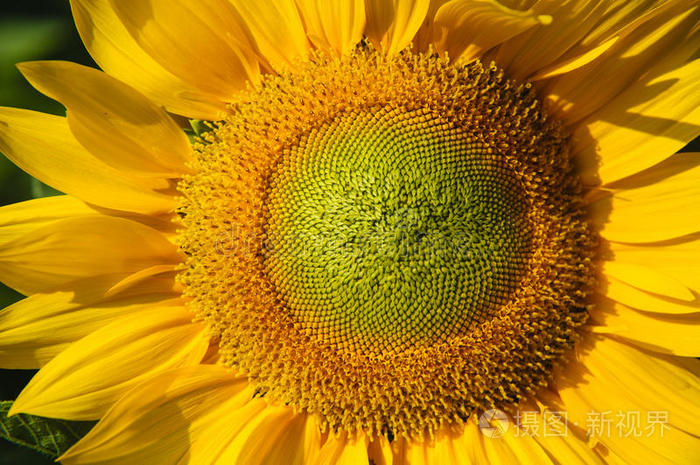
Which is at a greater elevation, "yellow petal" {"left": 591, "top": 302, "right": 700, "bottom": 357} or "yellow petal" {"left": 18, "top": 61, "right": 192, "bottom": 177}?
"yellow petal" {"left": 18, "top": 61, "right": 192, "bottom": 177}

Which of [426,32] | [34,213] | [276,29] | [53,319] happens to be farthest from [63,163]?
[426,32]

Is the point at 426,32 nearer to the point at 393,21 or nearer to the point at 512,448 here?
the point at 393,21

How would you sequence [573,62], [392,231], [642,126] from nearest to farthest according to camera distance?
[392,231] → [573,62] → [642,126]

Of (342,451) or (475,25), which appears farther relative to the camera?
(342,451)

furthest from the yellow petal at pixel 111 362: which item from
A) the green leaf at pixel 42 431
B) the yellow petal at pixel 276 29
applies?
the yellow petal at pixel 276 29

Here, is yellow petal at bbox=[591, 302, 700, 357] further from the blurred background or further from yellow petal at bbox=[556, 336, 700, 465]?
the blurred background

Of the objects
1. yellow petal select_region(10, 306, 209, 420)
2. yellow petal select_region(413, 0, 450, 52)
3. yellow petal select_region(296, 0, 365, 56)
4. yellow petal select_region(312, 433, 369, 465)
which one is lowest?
yellow petal select_region(312, 433, 369, 465)

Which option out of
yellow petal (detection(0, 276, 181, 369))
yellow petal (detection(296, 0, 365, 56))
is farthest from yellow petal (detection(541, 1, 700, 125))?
yellow petal (detection(0, 276, 181, 369))

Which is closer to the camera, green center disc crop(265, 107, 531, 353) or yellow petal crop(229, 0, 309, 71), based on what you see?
green center disc crop(265, 107, 531, 353)
